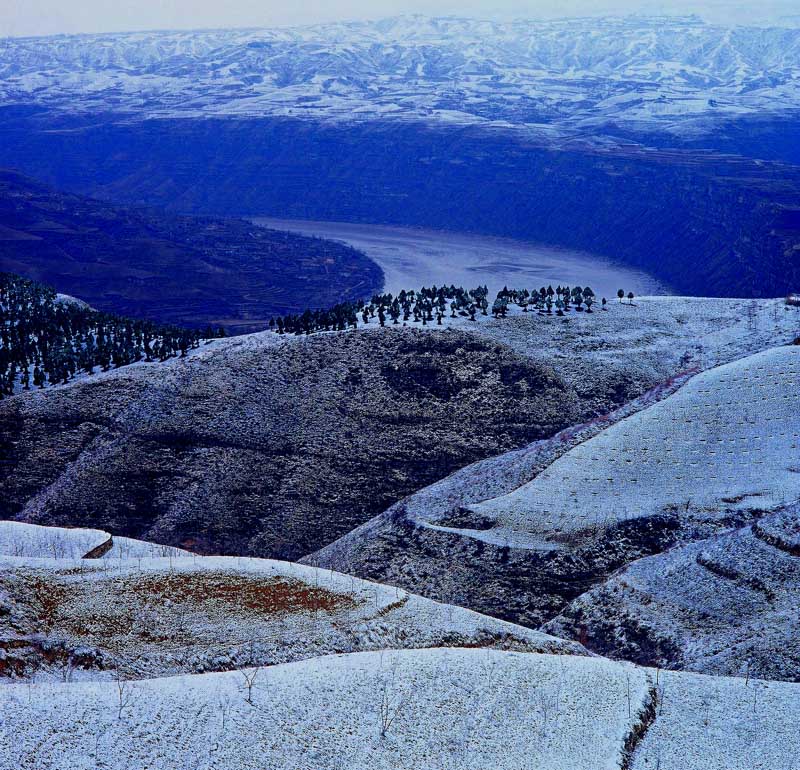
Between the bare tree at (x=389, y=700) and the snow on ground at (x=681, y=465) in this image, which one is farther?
the snow on ground at (x=681, y=465)

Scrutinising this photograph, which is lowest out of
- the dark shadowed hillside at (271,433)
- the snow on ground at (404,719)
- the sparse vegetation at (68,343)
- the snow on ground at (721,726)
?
the dark shadowed hillside at (271,433)

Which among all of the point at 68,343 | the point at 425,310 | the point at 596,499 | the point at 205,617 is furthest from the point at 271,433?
the point at 205,617

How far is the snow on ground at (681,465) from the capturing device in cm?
6606

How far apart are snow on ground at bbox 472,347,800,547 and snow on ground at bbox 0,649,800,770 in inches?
1130

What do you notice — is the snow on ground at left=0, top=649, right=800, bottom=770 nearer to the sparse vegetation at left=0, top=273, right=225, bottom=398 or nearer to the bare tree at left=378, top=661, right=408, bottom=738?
the bare tree at left=378, top=661, right=408, bottom=738

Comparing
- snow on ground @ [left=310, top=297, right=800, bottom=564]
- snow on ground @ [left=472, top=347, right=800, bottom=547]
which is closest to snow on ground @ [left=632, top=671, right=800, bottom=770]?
snow on ground @ [left=472, top=347, right=800, bottom=547]

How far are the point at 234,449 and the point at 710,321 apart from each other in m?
62.2

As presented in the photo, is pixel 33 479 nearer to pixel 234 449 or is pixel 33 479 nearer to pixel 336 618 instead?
pixel 234 449

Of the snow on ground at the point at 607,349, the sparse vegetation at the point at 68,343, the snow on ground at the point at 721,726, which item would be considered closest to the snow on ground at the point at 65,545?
the snow on ground at the point at 607,349

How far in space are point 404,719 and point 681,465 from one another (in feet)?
152

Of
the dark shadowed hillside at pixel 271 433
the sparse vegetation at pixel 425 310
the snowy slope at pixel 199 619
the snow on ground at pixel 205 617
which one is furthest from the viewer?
the sparse vegetation at pixel 425 310

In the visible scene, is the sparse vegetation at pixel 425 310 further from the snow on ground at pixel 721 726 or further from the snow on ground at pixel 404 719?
the snow on ground at pixel 404 719

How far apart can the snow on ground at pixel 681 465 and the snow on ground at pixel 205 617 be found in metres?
22.9

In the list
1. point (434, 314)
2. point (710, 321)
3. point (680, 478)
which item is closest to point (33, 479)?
point (434, 314)
